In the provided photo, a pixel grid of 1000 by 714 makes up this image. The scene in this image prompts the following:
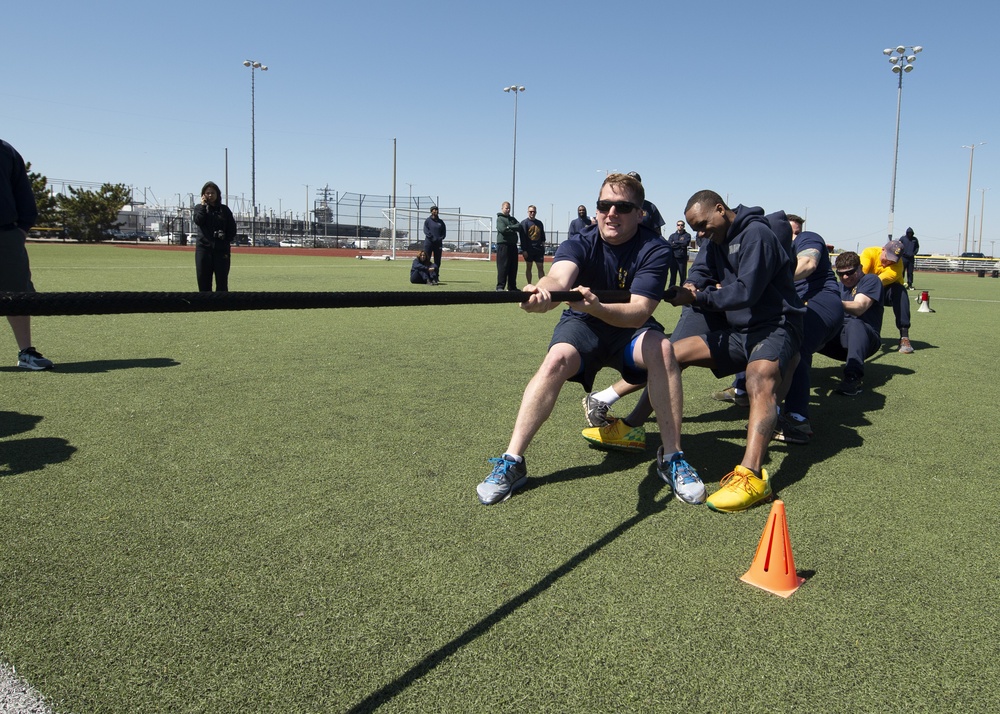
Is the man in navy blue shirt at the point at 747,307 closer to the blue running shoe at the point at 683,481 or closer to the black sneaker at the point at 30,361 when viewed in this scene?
the blue running shoe at the point at 683,481

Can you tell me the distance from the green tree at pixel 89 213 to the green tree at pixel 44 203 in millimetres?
568

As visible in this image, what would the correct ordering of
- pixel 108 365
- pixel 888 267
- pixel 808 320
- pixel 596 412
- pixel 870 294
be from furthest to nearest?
pixel 888 267 < pixel 870 294 < pixel 108 365 < pixel 808 320 < pixel 596 412

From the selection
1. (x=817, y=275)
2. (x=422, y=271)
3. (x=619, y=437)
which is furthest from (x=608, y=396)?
(x=422, y=271)

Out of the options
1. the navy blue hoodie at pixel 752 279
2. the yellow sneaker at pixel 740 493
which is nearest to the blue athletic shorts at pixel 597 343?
the navy blue hoodie at pixel 752 279

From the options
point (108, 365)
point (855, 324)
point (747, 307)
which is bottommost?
point (108, 365)

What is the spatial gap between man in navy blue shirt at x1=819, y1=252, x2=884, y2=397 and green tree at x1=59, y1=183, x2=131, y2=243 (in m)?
44.7

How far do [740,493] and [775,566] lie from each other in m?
0.78

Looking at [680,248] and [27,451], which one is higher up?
[680,248]

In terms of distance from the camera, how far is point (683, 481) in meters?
3.35

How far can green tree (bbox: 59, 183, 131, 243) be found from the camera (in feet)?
135

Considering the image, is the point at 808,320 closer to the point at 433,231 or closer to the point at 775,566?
the point at 775,566

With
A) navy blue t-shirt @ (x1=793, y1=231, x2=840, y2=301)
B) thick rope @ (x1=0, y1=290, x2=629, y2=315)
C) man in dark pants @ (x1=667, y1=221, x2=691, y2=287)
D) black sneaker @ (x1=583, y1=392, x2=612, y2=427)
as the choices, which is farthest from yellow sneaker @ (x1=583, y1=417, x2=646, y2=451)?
man in dark pants @ (x1=667, y1=221, x2=691, y2=287)

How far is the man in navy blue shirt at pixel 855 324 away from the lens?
603 cm

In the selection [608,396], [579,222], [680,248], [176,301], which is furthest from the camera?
[680,248]
